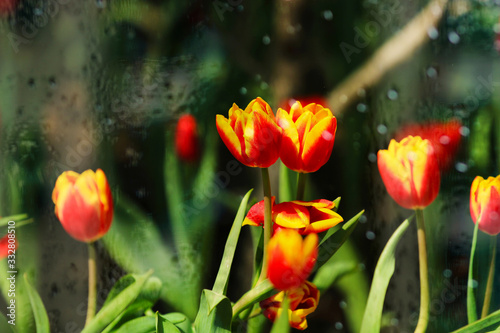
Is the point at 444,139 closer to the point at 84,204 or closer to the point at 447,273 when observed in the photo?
the point at 447,273

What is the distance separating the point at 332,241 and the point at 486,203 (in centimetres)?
13

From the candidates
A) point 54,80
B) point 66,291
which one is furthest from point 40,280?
point 54,80

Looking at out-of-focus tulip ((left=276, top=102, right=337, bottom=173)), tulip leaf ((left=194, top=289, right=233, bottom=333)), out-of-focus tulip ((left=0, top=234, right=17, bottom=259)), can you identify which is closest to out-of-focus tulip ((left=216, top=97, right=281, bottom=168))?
out-of-focus tulip ((left=276, top=102, right=337, bottom=173))

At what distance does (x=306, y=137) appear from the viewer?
Result: 38cm

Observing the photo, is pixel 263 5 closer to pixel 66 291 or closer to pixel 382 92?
pixel 382 92

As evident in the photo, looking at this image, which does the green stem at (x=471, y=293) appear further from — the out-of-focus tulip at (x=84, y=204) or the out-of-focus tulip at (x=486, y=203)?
the out-of-focus tulip at (x=84, y=204)

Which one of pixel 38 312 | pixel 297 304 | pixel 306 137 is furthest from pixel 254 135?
pixel 38 312

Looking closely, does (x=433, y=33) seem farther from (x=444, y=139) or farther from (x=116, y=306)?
(x=116, y=306)

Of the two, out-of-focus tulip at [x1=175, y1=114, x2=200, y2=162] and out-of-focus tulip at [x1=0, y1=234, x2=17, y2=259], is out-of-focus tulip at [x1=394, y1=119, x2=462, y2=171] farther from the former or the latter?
out-of-focus tulip at [x1=0, y1=234, x2=17, y2=259]

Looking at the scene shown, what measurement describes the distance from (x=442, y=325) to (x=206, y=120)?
10.5 inches

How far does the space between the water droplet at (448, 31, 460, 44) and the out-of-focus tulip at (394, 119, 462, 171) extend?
66 mm

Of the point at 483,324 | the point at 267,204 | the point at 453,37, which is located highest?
the point at 453,37

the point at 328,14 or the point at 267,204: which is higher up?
the point at 328,14

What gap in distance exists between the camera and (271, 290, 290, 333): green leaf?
396 millimetres
